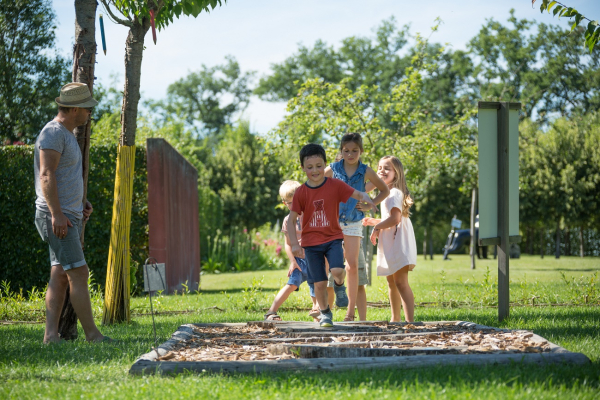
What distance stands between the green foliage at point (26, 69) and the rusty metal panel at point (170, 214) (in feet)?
28.1

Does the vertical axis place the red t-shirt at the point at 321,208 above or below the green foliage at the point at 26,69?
below

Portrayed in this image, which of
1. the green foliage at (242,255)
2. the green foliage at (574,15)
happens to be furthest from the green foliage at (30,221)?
the green foliage at (242,255)

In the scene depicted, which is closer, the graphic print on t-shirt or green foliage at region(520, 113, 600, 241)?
the graphic print on t-shirt

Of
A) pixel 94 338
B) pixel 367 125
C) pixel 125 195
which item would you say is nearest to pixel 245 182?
pixel 367 125

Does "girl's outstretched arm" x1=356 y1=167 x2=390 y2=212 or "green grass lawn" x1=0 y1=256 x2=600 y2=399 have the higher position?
"girl's outstretched arm" x1=356 y1=167 x2=390 y2=212

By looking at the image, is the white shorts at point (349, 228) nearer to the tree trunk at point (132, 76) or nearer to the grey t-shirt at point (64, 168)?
the grey t-shirt at point (64, 168)

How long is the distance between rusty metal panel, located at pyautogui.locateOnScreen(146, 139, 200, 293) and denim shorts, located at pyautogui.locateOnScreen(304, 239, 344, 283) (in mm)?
5223

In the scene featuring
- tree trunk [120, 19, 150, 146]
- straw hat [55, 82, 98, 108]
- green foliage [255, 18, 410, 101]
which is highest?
green foliage [255, 18, 410, 101]

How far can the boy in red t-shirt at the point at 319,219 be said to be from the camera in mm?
4914

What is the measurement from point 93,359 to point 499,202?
12.5ft

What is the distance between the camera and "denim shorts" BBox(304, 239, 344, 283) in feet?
16.1

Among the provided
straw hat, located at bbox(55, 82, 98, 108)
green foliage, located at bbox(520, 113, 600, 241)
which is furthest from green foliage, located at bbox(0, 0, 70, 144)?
green foliage, located at bbox(520, 113, 600, 241)

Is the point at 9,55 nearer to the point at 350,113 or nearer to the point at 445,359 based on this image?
the point at 350,113

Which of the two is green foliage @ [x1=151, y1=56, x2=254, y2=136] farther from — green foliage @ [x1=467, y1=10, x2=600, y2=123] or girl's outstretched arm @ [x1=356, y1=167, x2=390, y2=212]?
girl's outstretched arm @ [x1=356, y1=167, x2=390, y2=212]
